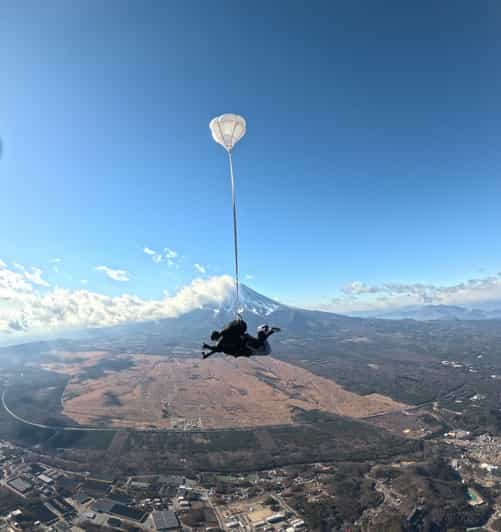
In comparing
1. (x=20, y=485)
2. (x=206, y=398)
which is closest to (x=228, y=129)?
(x=20, y=485)

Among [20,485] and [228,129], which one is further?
[20,485]

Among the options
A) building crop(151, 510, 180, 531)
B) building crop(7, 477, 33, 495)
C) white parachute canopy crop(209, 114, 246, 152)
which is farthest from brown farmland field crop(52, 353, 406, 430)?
white parachute canopy crop(209, 114, 246, 152)

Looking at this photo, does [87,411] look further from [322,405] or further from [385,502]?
[385,502]

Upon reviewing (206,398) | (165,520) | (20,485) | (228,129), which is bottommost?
(20,485)

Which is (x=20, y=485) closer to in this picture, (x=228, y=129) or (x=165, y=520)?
(x=165, y=520)

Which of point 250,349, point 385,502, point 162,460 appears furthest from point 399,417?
point 250,349

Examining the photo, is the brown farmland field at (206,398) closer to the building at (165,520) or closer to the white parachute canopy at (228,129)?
the building at (165,520)

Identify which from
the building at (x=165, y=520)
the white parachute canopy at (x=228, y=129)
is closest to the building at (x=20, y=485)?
the building at (x=165, y=520)
